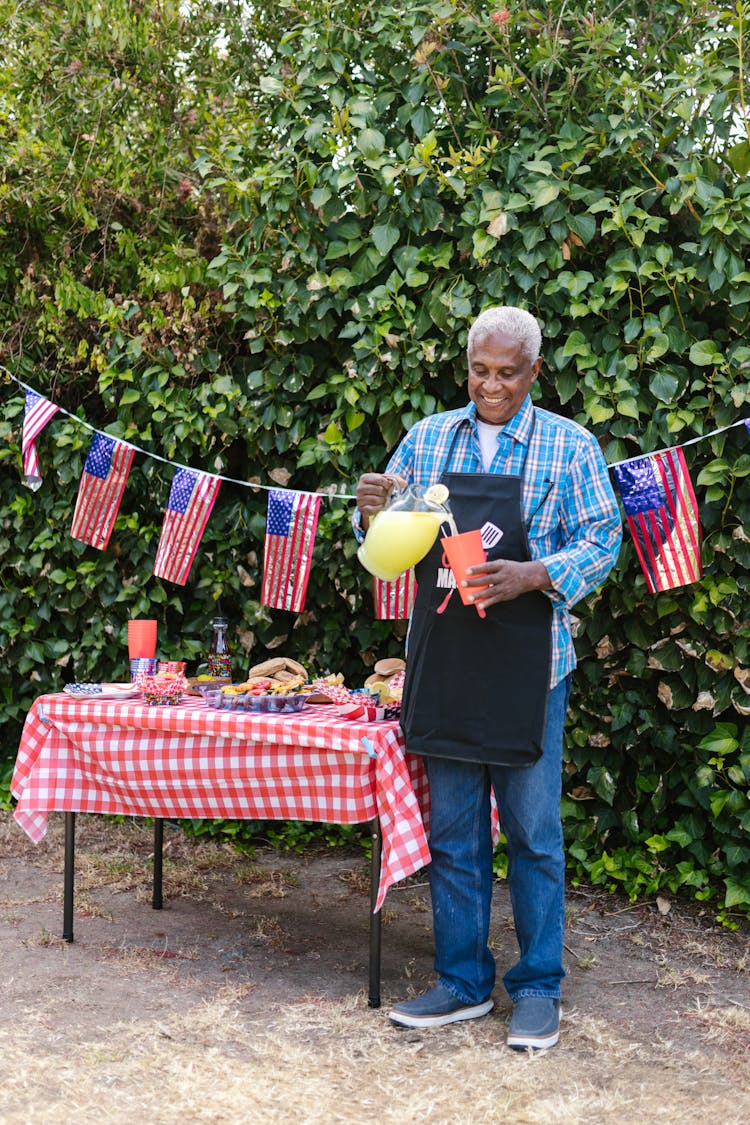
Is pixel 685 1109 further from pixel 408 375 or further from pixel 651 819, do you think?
pixel 408 375

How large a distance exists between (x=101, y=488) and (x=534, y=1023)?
2.56 metres

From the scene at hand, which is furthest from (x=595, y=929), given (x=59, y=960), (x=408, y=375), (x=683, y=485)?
(x=408, y=375)

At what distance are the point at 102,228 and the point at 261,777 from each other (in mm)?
2706

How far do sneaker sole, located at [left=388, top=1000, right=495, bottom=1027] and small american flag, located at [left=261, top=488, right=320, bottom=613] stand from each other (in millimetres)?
1491

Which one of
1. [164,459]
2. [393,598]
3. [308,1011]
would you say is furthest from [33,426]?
[308,1011]

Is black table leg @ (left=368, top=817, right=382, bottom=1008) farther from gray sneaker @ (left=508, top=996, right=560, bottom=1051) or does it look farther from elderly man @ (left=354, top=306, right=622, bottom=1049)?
gray sneaker @ (left=508, top=996, right=560, bottom=1051)

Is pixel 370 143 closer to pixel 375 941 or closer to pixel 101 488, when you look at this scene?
pixel 101 488

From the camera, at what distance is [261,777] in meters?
3.01

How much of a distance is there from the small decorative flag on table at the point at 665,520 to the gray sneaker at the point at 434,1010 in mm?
1312

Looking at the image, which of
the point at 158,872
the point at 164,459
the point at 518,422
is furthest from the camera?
the point at 164,459

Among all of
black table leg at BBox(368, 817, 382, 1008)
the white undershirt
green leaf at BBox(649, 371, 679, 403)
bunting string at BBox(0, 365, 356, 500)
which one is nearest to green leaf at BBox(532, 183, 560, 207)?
green leaf at BBox(649, 371, 679, 403)

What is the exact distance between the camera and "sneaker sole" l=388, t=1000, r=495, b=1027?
9.05 feet

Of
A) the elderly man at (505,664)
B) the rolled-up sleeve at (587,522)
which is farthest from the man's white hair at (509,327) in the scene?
the rolled-up sleeve at (587,522)

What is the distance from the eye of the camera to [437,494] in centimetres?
260
